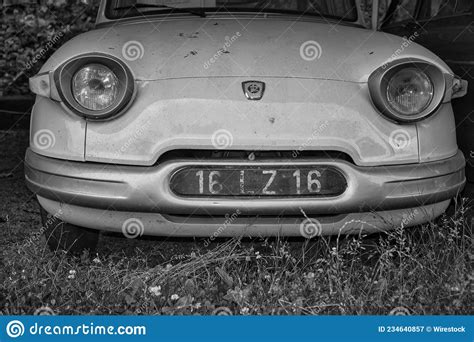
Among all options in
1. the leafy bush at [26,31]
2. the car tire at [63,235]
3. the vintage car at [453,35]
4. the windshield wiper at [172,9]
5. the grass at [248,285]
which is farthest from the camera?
the leafy bush at [26,31]

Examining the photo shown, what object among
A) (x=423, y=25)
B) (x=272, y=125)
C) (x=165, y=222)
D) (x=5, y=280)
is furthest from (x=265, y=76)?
(x=423, y=25)

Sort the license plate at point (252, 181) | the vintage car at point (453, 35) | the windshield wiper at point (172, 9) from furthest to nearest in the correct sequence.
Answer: the vintage car at point (453, 35) < the windshield wiper at point (172, 9) < the license plate at point (252, 181)

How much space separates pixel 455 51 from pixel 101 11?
1846 millimetres

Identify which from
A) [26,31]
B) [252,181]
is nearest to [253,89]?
[252,181]

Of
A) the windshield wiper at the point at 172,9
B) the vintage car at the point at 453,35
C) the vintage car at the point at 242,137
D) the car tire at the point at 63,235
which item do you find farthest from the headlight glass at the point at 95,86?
the vintage car at the point at 453,35

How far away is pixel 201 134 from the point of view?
2.62m

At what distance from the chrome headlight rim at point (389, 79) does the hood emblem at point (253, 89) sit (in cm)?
41

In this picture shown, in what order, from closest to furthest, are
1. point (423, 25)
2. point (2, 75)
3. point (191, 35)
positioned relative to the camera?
point (191, 35) → point (423, 25) → point (2, 75)

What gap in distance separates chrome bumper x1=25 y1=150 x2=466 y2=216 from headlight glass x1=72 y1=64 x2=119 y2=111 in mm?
230

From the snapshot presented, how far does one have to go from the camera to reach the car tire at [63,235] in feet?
9.98

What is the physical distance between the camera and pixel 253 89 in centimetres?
A: 270

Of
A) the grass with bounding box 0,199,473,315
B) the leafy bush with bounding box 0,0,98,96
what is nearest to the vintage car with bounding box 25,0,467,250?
the grass with bounding box 0,199,473,315

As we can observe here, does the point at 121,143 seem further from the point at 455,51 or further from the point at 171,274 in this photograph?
the point at 455,51

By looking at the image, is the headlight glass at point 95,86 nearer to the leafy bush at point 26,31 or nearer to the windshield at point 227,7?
the windshield at point 227,7
